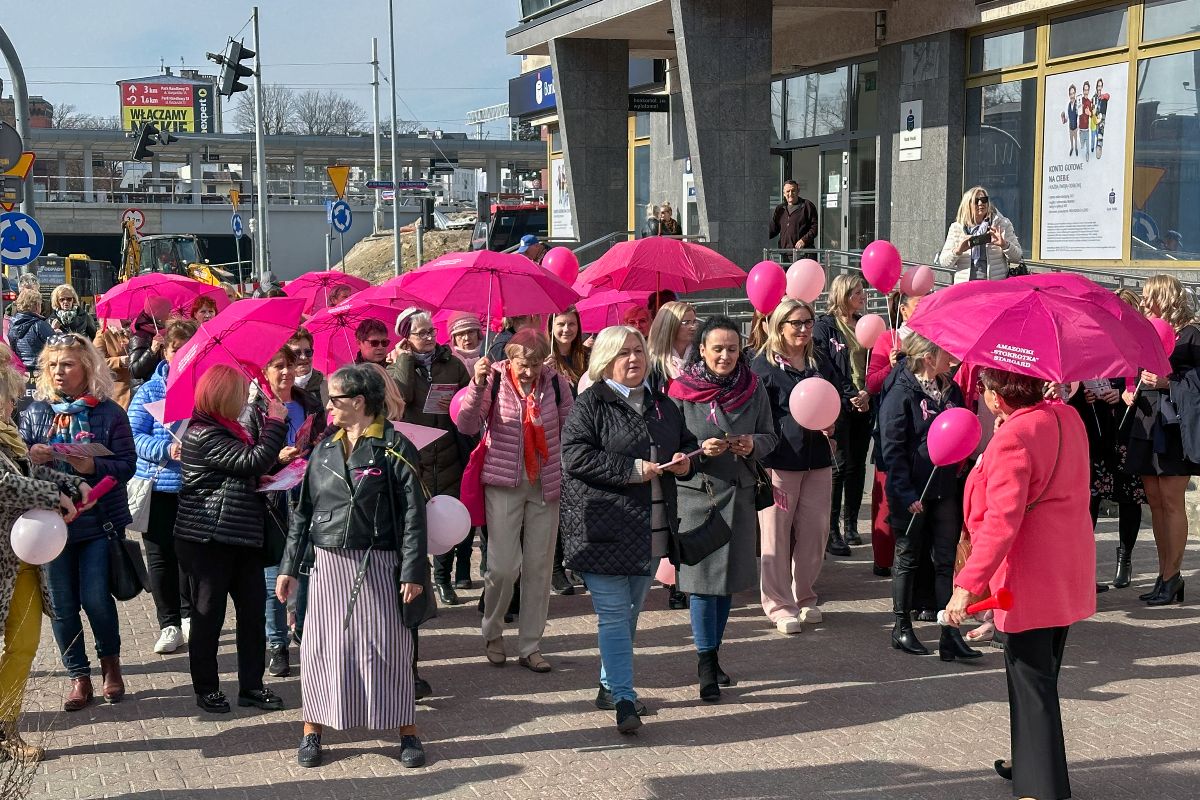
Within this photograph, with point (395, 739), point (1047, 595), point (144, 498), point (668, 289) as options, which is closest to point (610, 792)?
point (395, 739)

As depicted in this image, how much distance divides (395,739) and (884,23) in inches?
629

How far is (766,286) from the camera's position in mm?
9219

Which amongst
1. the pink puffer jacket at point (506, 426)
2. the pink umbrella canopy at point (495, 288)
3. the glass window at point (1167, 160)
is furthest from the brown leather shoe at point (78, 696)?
the glass window at point (1167, 160)

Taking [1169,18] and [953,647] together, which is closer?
[953,647]

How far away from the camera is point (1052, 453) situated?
5.04 meters

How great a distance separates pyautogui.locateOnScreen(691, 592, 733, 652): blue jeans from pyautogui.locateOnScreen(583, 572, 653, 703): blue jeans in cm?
53

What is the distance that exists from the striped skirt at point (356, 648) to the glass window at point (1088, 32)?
13434mm

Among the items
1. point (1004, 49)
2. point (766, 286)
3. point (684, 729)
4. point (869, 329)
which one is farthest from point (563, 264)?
point (1004, 49)

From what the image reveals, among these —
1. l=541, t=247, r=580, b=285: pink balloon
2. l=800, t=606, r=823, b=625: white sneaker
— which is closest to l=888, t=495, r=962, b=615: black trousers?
l=800, t=606, r=823, b=625: white sneaker

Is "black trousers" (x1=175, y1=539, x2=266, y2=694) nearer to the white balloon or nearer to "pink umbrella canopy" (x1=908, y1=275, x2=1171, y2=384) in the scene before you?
the white balloon

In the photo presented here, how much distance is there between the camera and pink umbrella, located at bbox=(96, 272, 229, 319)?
11445mm

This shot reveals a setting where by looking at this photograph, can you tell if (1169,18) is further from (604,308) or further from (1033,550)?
(1033,550)

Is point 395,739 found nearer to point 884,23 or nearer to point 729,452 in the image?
point 729,452

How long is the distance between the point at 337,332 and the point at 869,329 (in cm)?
365
